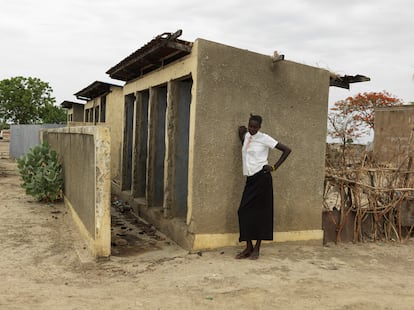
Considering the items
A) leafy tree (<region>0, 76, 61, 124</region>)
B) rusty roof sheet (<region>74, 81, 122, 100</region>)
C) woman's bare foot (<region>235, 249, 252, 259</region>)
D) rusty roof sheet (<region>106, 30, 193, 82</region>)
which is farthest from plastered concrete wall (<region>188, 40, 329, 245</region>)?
leafy tree (<region>0, 76, 61, 124</region>)

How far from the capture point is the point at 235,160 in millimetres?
5469

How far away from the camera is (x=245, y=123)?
18.0ft

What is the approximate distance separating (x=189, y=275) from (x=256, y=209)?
3.77 ft

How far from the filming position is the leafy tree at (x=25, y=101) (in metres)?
31.1

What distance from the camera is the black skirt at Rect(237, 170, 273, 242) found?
5.00 m

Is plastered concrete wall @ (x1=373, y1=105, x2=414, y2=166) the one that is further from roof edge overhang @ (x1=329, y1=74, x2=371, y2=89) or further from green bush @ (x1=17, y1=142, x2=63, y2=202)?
green bush @ (x1=17, y1=142, x2=63, y2=202)

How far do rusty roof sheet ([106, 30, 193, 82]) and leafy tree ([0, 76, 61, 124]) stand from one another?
2573 centimetres

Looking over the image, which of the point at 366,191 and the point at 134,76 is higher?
the point at 134,76

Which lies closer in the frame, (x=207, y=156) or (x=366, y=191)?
(x=207, y=156)

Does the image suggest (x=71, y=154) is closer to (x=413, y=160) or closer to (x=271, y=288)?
(x=271, y=288)

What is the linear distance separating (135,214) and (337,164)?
3729 mm

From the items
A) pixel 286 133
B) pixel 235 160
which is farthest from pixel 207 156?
pixel 286 133

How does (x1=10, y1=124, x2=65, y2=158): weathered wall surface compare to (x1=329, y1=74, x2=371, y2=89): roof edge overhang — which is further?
(x1=10, y1=124, x2=65, y2=158): weathered wall surface

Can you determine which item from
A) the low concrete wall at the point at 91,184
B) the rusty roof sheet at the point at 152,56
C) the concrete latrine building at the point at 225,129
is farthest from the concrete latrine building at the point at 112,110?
the concrete latrine building at the point at 225,129
